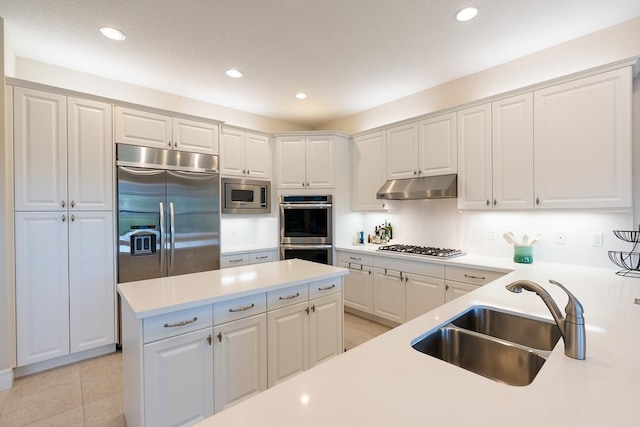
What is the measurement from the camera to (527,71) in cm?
283

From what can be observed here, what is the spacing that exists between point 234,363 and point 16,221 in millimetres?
2228

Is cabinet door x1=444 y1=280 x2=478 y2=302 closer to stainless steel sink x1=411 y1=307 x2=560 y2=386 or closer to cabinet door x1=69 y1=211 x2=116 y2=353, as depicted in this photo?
stainless steel sink x1=411 y1=307 x2=560 y2=386

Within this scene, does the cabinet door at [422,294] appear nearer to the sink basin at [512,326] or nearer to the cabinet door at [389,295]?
the cabinet door at [389,295]

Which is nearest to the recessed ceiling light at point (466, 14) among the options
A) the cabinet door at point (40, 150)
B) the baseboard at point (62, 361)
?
the cabinet door at point (40, 150)

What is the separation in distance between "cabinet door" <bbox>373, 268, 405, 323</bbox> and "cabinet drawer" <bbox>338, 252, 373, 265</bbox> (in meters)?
0.15

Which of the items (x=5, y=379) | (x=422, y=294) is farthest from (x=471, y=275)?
(x=5, y=379)

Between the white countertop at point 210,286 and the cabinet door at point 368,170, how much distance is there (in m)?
1.83

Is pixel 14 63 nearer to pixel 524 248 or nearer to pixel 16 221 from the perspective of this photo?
pixel 16 221

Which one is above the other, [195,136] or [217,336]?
[195,136]

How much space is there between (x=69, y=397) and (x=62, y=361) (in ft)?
2.11

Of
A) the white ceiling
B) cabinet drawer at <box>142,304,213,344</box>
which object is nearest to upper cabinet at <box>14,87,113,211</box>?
the white ceiling

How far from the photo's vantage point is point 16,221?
2400 millimetres

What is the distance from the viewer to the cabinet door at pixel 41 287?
2.43 meters

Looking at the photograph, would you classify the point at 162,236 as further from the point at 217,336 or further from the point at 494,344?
the point at 494,344
